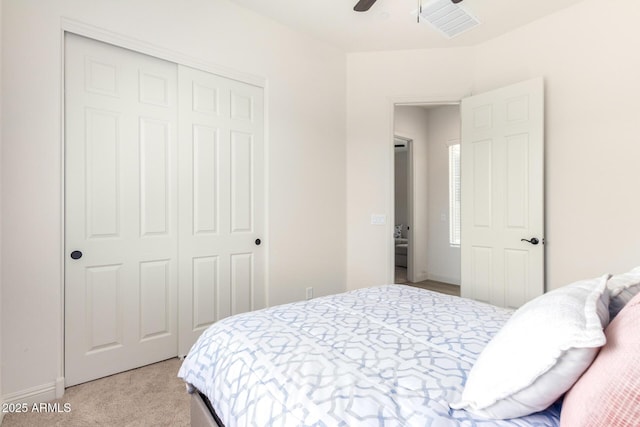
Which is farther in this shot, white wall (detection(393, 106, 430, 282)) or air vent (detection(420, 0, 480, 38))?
white wall (detection(393, 106, 430, 282))

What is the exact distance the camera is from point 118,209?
90.4 inches

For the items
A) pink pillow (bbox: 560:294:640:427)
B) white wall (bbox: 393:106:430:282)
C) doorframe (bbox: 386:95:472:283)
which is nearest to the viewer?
pink pillow (bbox: 560:294:640:427)

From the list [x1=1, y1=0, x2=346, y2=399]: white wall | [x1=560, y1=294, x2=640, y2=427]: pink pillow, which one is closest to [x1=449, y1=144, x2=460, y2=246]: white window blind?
[x1=1, y1=0, x2=346, y2=399]: white wall

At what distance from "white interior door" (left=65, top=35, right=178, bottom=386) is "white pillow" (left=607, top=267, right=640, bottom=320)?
8.15 ft

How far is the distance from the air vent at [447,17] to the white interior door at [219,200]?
147cm

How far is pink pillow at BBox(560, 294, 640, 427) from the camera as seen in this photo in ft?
2.01

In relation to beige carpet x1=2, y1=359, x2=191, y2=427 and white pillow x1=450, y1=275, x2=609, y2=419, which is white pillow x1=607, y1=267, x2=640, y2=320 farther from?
beige carpet x1=2, y1=359, x2=191, y2=427

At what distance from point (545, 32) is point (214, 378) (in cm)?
364

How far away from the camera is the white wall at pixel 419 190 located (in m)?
5.22

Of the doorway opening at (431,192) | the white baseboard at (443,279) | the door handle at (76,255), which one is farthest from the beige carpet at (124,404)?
the white baseboard at (443,279)

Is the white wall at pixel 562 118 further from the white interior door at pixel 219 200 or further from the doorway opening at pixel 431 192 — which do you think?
the doorway opening at pixel 431 192

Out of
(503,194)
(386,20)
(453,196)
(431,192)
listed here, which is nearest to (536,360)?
(503,194)

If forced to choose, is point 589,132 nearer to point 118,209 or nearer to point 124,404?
point 118,209

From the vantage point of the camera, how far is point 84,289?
217 centimetres
